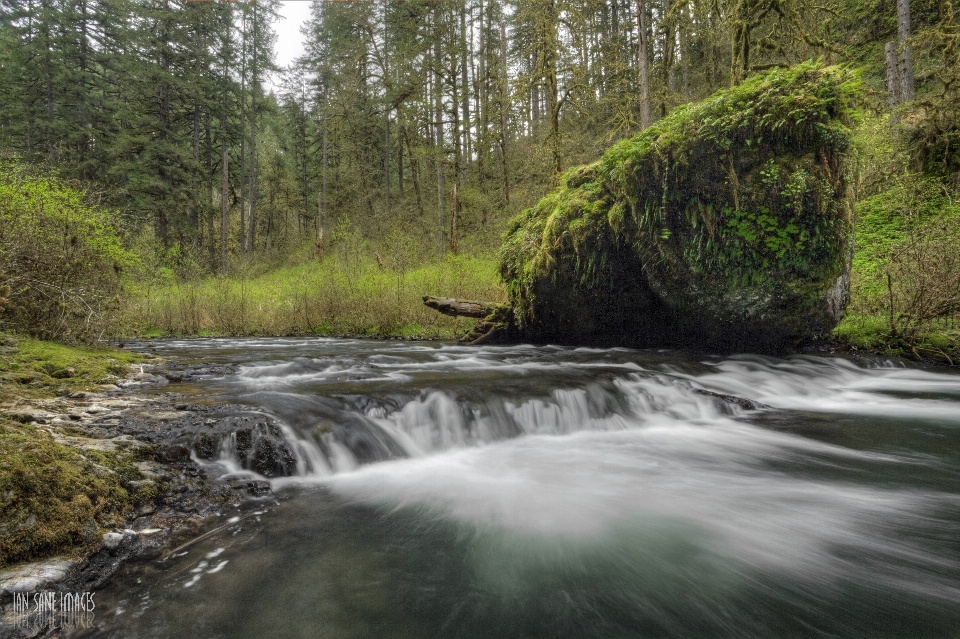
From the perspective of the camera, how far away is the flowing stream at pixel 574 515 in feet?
6.57

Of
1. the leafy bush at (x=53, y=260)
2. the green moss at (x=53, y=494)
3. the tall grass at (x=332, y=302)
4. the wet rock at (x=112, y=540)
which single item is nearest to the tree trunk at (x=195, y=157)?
the tall grass at (x=332, y=302)

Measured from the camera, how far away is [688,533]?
2906mm

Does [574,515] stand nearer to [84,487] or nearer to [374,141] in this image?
[84,487]

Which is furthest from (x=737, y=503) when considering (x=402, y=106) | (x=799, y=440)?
(x=402, y=106)

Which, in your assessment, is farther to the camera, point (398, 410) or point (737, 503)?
point (398, 410)

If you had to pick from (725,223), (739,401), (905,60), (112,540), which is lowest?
(739,401)

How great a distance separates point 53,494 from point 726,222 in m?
7.41

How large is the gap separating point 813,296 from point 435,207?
21.9m

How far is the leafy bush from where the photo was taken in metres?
4.85

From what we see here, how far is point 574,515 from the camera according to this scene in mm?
3141

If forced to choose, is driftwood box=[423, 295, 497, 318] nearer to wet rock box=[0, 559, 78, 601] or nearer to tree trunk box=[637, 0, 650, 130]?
tree trunk box=[637, 0, 650, 130]

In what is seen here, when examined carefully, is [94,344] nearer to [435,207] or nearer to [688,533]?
[688,533]

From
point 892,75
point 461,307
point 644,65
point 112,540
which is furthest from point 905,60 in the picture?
point 112,540

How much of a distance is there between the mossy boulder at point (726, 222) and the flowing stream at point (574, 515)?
131cm
